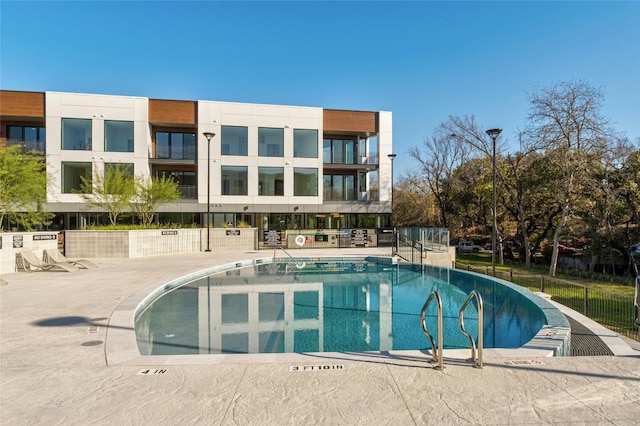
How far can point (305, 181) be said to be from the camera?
91.0 ft

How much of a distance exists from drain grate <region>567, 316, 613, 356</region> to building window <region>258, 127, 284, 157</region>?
2310 centimetres

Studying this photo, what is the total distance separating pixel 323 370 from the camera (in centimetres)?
453

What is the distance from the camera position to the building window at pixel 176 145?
26.3m

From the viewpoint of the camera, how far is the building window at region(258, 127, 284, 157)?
89.5 ft

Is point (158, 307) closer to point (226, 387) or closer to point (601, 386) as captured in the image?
point (226, 387)

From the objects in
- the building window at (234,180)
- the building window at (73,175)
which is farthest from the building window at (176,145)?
the building window at (73,175)

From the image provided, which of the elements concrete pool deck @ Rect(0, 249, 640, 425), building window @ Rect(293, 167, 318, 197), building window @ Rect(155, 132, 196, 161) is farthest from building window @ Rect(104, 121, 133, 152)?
concrete pool deck @ Rect(0, 249, 640, 425)

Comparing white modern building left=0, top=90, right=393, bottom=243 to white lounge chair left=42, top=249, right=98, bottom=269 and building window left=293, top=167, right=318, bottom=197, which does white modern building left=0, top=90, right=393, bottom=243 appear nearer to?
building window left=293, top=167, right=318, bottom=197

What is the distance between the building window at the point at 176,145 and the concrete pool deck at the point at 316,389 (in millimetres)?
22167

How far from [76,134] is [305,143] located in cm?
1549

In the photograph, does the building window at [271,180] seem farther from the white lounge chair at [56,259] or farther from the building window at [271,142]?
the white lounge chair at [56,259]

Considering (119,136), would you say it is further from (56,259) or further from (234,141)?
(56,259)

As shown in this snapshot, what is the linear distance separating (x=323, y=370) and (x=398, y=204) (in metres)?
39.0

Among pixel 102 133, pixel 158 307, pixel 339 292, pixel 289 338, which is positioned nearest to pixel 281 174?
pixel 102 133
